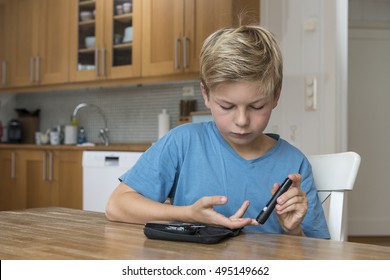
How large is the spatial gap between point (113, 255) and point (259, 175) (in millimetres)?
538

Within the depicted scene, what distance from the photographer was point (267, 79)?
41.3 inches

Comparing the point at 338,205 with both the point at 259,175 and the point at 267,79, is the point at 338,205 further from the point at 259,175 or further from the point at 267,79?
the point at 267,79

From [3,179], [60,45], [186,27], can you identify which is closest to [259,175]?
[186,27]

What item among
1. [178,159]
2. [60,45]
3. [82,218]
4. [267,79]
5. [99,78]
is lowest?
[82,218]

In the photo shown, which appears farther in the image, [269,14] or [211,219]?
[269,14]

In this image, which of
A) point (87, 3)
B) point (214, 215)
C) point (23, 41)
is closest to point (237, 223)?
point (214, 215)

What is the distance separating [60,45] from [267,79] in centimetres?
355

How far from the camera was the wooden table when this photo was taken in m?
0.75

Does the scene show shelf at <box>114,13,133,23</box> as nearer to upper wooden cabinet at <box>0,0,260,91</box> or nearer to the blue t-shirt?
upper wooden cabinet at <box>0,0,260,91</box>

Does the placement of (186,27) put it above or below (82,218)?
above

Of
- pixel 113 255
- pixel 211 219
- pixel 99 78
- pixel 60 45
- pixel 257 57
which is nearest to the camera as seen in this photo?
pixel 113 255

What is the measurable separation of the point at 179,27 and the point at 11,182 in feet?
6.81

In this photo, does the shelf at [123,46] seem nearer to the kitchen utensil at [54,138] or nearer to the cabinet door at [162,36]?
the cabinet door at [162,36]

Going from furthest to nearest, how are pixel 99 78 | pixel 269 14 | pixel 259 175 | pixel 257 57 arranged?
pixel 99 78 → pixel 269 14 → pixel 259 175 → pixel 257 57
